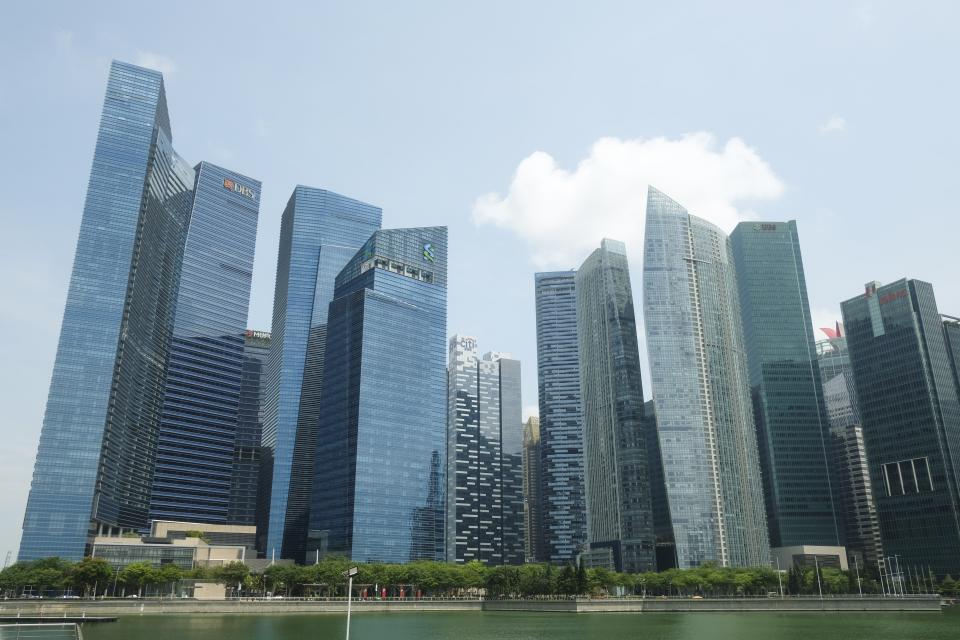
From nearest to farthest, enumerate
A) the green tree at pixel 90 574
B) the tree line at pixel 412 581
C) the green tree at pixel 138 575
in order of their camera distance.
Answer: the green tree at pixel 90 574 < the tree line at pixel 412 581 < the green tree at pixel 138 575

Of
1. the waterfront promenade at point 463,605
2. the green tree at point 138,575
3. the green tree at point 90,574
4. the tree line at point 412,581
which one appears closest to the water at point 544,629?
the waterfront promenade at point 463,605

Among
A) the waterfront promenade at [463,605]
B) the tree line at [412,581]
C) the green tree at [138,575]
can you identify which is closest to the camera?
the waterfront promenade at [463,605]

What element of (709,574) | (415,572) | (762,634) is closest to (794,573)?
(709,574)

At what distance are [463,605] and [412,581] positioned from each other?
21.1 m

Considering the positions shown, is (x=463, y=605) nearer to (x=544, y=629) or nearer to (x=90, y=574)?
(x=544, y=629)

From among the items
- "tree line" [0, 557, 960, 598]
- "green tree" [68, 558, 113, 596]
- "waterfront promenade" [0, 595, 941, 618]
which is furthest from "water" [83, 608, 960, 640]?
"tree line" [0, 557, 960, 598]

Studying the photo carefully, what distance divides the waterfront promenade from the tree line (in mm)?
11842

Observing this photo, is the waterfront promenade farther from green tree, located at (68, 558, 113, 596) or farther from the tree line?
green tree, located at (68, 558, 113, 596)

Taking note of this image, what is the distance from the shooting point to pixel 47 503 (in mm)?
197750

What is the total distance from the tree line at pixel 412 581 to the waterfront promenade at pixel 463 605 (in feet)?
38.9

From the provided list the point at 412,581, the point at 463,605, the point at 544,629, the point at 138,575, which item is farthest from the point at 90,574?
the point at 544,629

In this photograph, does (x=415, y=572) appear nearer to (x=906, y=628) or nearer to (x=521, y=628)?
(x=521, y=628)

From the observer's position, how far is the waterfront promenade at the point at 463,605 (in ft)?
435

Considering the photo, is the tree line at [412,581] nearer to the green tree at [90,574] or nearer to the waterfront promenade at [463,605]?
the green tree at [90,574]
